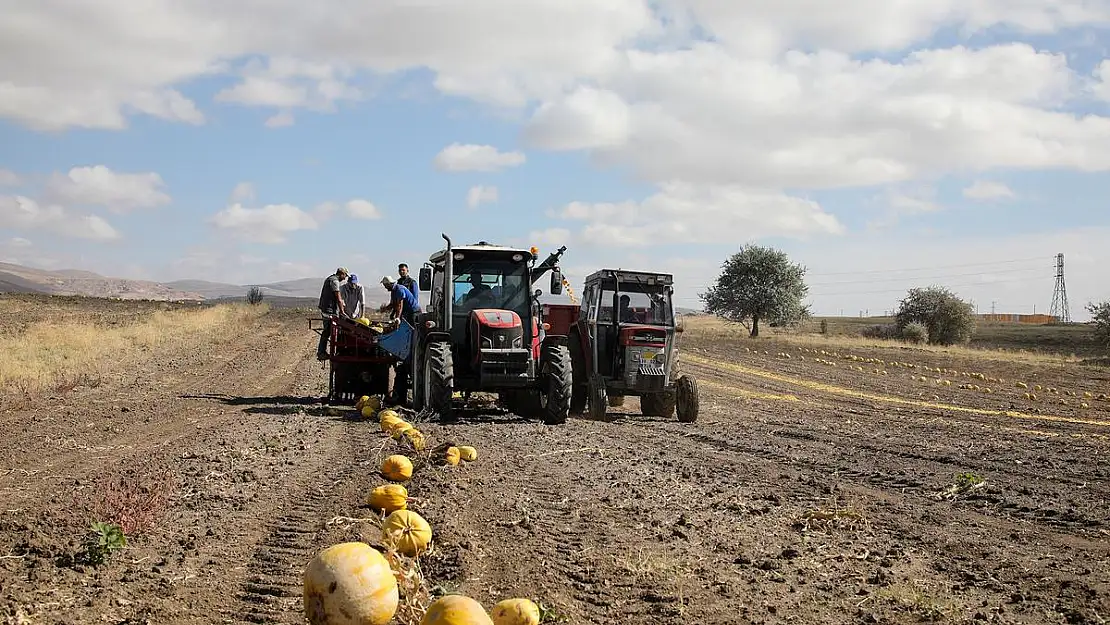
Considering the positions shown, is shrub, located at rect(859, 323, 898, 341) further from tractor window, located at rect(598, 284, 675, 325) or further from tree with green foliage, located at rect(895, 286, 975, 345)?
tractor window, located at rect(598, 284, 675, 325)

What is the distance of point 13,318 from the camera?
44156 millimetres

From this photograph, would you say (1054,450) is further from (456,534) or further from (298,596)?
(298,596)

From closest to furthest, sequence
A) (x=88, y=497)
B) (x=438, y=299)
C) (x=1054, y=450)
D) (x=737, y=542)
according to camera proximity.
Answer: (x=737, y=542) < (x=88, y=497) < (x=1054, y=450) < (x=438, y=299)

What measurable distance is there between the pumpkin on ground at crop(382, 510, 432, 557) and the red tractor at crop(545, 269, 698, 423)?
9675 millimetres

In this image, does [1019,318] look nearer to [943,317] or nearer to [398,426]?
[943,317]

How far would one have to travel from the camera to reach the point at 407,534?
246 inches

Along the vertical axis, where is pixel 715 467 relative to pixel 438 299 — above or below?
below

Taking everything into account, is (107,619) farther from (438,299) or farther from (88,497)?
(438,299)

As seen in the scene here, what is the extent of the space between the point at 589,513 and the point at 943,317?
61733mm

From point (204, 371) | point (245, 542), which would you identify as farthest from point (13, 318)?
point (245, 542)

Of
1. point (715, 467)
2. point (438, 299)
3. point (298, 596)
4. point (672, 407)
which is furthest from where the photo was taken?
point (672, 407)

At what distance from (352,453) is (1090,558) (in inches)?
292

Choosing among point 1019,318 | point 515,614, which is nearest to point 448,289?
point 515,614

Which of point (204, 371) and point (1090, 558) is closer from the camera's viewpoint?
point (1090, 558)
